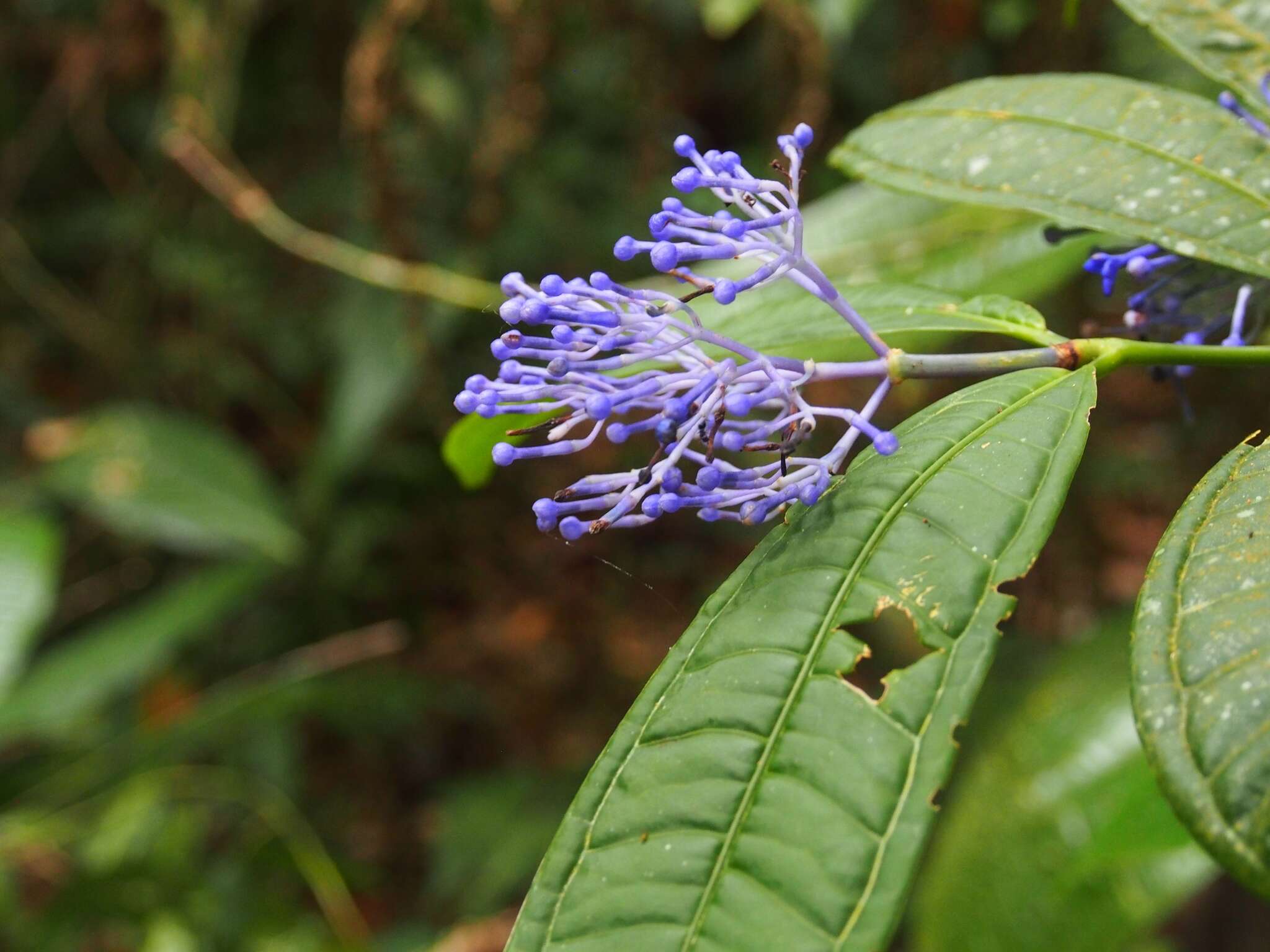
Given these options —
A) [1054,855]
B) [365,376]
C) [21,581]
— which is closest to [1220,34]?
[1054,855]

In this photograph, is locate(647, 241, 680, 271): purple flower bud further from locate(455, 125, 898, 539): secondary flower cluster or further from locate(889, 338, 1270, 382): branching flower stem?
locate(889, 338, 1270, 382): branching flower stem

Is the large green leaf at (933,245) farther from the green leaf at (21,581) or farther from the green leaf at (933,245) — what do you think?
the green leaf at (21,581)

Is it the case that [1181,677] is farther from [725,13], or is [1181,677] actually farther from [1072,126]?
[725,13]

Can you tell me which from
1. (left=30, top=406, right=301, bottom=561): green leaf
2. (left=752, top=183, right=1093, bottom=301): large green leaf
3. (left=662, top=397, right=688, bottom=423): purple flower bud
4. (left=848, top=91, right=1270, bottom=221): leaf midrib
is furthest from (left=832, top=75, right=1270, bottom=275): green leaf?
(left=30, top=406, right=301, bottom=561): green leaf

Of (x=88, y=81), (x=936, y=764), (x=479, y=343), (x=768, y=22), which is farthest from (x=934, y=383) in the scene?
(x=88, y=81)

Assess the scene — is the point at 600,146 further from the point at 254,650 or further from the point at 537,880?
the point at 537,880
